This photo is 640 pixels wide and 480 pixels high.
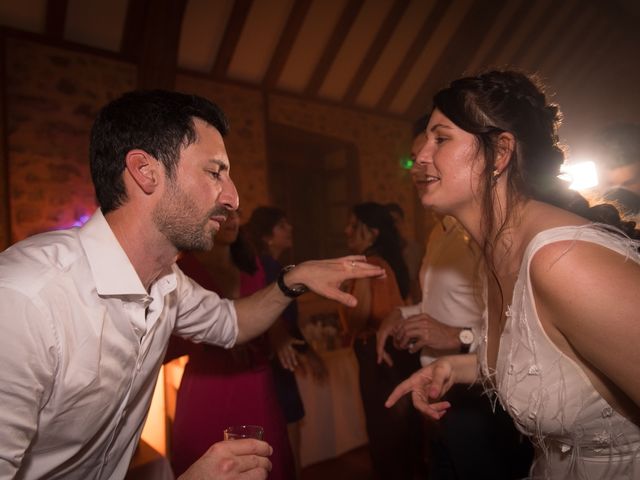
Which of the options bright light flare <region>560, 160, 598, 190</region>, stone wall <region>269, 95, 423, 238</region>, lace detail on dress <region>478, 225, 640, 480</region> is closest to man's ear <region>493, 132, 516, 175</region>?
lace detail on dress <region>478, 225, 640, 480</region>

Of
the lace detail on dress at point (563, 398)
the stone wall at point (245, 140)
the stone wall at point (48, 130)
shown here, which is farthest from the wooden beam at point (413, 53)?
the lace detail on dress at point (563, 398)

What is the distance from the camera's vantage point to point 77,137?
16.9 feet

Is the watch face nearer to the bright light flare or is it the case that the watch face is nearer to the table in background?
the table in background

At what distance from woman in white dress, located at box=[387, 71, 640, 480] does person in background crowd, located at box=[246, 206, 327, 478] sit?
1262mm

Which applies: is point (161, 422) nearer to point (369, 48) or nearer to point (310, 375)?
point (310, 375)

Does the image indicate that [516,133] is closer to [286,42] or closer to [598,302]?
[598,302]

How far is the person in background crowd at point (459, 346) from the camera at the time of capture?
1.98 meters

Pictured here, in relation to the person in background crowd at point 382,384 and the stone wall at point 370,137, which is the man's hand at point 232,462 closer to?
the person in background crowd at point 382,384

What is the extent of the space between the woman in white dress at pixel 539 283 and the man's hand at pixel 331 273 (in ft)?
1.21

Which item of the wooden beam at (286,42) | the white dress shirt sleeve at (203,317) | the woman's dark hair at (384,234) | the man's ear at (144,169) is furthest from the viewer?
the wooden beam at (286,42)

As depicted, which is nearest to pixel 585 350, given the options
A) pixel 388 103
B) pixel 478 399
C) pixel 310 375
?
pixel 478 399

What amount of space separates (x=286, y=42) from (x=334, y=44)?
2.69ft

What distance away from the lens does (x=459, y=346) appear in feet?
6.93

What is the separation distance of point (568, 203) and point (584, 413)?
2.23ft
